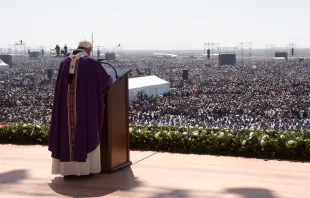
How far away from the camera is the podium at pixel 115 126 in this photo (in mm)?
4746

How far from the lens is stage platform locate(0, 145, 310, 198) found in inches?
161

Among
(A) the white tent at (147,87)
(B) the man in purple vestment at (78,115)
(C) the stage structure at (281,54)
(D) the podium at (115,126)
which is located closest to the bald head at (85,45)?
(B) the man in purple vestment at (78,115)

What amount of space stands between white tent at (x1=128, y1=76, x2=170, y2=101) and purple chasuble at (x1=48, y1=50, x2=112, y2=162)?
795 inches

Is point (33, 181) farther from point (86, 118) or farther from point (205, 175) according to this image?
point (205, 175)

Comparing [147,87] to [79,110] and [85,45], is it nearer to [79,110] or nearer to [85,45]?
[85,45]

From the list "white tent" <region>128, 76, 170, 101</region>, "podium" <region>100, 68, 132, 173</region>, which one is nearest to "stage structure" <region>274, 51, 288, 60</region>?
"white tent" <region>128, 76, 170, 101</region>

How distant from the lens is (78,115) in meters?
4.52

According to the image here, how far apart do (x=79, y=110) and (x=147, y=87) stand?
73.3ft

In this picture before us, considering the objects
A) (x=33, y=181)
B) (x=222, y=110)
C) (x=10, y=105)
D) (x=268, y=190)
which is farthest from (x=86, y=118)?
(x=10, y=105)

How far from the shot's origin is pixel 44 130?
6680 mm

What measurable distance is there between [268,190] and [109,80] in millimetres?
1702

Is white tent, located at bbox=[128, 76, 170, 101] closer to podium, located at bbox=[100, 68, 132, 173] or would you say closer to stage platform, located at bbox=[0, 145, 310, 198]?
stage platform, located at bbox=[0, 145, 310, 198]

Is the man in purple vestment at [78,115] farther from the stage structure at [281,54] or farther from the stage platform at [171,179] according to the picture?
the stage structure at [281,54]

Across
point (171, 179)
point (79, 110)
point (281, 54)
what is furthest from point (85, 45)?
point (281, 54)
